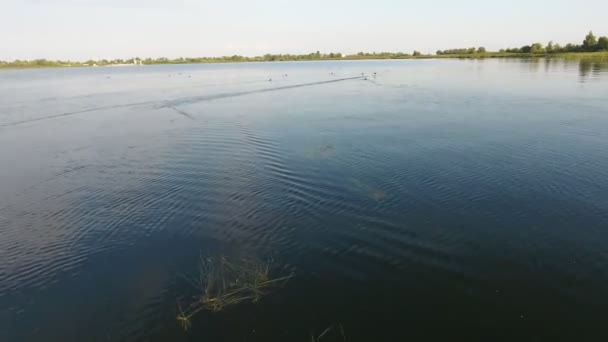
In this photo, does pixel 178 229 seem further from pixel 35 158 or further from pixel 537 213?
pixel 35 158

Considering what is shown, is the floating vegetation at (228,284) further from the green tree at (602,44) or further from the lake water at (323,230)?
the green tree at (602,44)

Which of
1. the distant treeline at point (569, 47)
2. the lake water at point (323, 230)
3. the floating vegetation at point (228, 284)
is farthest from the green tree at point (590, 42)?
the floating vegetation at point (228, 284)

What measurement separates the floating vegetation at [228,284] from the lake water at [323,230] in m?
0.21

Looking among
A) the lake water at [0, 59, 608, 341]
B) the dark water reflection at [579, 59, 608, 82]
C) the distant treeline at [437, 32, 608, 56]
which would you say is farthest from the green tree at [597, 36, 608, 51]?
the lake water at [0, 59, 608, 341]

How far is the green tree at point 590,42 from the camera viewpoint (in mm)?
117850

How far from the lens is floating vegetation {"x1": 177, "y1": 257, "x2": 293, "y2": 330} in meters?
8.47

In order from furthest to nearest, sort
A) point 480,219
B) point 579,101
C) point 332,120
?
1. point 579,101
2. point 332,120
3. point 480,219

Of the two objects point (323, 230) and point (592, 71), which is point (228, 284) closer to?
point (323, 230)

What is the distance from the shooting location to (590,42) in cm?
11894

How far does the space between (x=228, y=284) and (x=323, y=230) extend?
343cm

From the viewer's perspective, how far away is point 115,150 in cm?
2167

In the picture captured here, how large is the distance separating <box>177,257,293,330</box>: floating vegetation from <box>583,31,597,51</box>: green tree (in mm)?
146361

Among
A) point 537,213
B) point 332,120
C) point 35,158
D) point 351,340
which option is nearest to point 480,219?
point 537,213

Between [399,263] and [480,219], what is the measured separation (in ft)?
12.4
